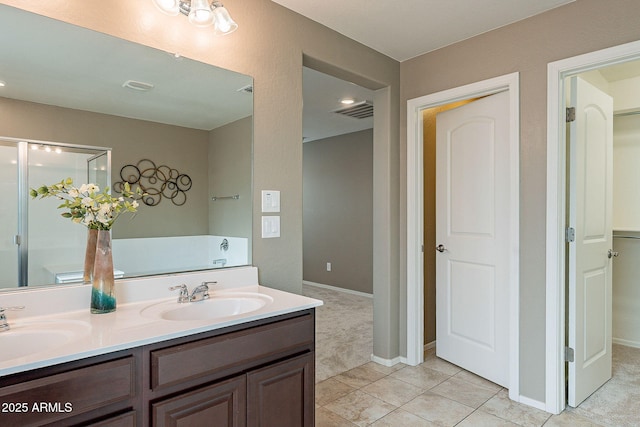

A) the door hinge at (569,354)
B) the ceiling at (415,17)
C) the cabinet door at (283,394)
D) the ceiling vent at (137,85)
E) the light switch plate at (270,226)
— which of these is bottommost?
the door hinge at (569,354)

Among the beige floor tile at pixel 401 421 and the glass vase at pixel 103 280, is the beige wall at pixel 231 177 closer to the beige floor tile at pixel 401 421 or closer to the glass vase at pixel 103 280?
the glass vase at pixel 103 280

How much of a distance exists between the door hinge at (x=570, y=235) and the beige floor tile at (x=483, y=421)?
3.62ft

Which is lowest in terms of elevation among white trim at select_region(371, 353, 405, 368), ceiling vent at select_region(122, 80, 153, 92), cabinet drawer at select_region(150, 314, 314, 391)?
white trim at select_region(371, 353, 405, 368)

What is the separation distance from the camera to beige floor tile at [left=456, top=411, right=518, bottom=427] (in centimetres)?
211

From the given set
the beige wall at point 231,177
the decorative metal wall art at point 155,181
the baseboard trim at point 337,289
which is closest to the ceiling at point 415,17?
the beige wall at point 231,177

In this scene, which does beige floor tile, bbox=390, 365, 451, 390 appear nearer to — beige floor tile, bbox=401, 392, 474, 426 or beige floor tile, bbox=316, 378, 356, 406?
beige floor tile, bbox=401, 392, 474, 426

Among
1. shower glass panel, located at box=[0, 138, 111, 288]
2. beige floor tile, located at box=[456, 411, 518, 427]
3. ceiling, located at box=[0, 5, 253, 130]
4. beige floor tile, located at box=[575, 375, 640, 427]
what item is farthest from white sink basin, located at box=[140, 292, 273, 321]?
beige floor tile, located at box=[575, 375, 640, 427]

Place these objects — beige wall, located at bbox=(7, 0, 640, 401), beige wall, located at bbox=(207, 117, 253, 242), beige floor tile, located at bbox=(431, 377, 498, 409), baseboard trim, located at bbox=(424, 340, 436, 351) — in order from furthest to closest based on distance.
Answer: baseboard trim, located at bbox=(424, 340, 436, 351)
beige floor tile, located at bbox=(431, 377, 498, 409)
beige wall, located at bbox=(207, 117, 253, 242)
beige wall, located at bbox=(7, 0, 640, 401)

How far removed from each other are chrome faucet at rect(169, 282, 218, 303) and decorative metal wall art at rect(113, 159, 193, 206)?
42 cm

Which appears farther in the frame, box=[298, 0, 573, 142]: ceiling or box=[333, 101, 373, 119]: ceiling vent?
box=[333, 101, 373, 119]: ceiling vent

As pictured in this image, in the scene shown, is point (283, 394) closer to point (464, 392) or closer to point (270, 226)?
point (270, 226)

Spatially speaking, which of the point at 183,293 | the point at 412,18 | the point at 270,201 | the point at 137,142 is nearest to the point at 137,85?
the point at 137,142

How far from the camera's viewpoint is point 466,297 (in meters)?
2.84

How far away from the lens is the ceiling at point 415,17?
2.17m
